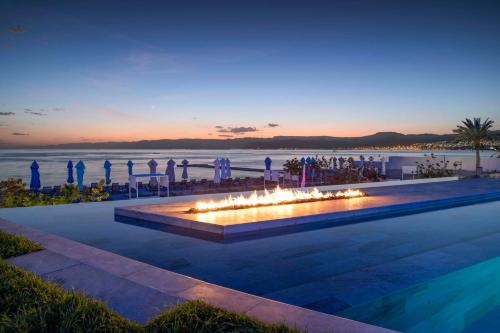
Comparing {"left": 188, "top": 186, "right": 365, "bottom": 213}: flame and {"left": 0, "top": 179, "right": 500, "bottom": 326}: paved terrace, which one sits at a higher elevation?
{"left": 188, "top": 186, "right": 365, "bottom": 213}: flame

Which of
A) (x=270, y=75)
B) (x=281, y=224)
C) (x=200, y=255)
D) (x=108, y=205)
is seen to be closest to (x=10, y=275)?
(x=200, y=255)

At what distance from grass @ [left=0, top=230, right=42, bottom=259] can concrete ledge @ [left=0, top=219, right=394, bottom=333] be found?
0.13 metres

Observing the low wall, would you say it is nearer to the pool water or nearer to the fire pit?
the fire pit

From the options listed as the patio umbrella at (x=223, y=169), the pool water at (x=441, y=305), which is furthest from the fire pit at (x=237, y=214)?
the patio umbrella at (x=223, y=169)

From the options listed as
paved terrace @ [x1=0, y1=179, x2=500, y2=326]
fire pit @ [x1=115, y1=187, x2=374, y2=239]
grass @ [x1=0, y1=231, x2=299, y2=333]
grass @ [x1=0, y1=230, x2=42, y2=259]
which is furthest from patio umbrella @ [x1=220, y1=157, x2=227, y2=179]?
grass @ [x1=0, y1=231, x2=299, y2=333]

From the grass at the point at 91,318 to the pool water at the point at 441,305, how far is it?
1231 mm

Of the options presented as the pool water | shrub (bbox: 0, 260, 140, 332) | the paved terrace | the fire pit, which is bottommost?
the pool water

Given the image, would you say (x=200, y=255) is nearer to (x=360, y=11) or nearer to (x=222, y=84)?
(x=360, y=11)

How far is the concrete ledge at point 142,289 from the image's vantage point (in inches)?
101

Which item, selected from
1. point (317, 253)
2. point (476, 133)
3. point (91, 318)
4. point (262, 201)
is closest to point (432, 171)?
point (476, 133)

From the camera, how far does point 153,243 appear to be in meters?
5.74

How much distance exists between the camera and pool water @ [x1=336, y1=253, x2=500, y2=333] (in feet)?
11.3

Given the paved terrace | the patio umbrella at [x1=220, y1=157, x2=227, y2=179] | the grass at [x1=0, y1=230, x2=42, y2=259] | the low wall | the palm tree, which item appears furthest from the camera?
the low wall

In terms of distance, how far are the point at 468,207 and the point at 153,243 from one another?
8.36 meters
